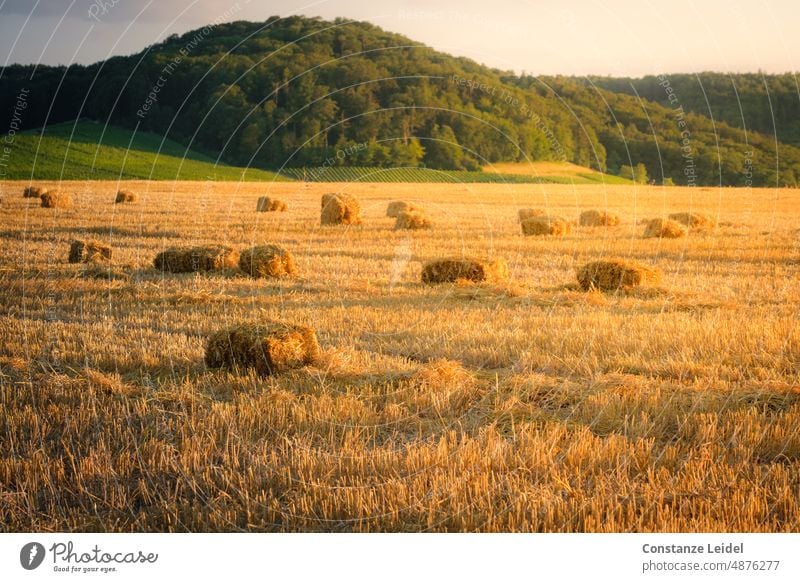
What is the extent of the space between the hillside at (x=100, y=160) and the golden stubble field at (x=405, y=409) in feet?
137

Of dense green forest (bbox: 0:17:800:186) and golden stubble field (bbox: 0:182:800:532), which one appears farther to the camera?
dense green forest (bbox: 0:17:800:186)

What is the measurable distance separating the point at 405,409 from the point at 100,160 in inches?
2417

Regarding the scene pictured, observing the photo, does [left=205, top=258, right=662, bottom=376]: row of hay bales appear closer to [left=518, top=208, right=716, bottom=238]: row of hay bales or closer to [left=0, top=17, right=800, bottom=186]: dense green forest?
[left=0, top=17, right=800, bottom=186]: dense green forest

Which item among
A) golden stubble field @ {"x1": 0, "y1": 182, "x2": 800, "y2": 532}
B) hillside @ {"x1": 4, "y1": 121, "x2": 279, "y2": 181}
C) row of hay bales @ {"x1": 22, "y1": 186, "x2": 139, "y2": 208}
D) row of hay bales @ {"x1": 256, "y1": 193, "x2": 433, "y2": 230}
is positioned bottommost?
golden stubble field @ {"x1": 0, "y1": 182, "x2": 800, "y2": 532}

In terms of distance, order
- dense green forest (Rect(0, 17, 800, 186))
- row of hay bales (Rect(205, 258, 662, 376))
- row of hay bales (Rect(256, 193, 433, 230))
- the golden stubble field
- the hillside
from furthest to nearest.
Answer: the hillside
row of hay bales (Rect(256, 193, 433, 230))
dense green forest (Rect(0, 17, 800, 186))
row of hay bales (Rect(205, 258, 662, 376))
the golden stubble field

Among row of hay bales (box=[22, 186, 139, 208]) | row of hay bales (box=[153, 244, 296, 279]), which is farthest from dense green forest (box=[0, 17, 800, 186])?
row of hay bales (box=[22, 186, 139, 208])

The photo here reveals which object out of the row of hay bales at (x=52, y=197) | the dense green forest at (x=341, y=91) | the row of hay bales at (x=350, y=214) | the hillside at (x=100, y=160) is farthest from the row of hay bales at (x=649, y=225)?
the hillside at (x=100, y=160)

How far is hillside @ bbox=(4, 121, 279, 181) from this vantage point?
55.4m

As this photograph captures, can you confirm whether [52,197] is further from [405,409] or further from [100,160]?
[100,160]

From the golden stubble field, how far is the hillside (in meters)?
41.9

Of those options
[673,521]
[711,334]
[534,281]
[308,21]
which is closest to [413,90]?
[308,21]

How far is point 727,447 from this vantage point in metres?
5.72

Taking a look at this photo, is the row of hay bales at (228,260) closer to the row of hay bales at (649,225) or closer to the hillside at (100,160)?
the row of hay bales at (649,225)

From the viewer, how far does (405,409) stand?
6730 mm
